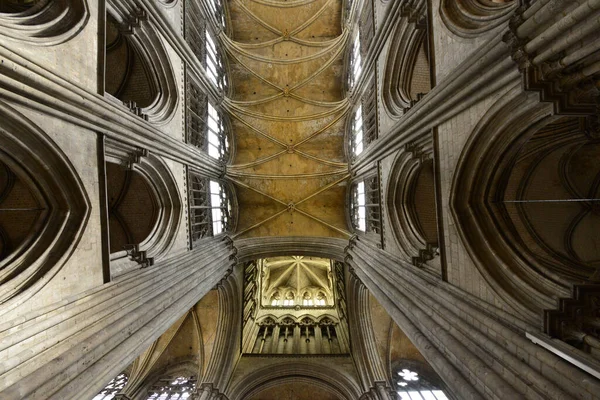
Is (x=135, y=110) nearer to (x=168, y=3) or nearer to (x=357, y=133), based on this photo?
(x=168, y=3)

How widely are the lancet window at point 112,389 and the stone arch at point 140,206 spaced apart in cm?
666

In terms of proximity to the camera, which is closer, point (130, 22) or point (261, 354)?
point (130, 22)

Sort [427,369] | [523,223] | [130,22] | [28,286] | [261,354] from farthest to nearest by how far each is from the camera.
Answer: [261,354]
[427,369]
[130,22]
[523,223]
[28,286]

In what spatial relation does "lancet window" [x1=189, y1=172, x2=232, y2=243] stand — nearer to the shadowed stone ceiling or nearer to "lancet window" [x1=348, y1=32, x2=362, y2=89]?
the shadowed stone ceiling

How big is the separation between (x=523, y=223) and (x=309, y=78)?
13.3m

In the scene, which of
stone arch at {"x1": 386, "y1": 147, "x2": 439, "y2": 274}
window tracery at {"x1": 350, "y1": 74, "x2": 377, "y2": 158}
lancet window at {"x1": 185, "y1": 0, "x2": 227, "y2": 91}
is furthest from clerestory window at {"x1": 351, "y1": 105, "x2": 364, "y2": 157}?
lancet window at {"x1": 185, "y1": 0, "x2": 227, "y2": 91}

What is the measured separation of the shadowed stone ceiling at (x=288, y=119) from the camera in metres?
17.4

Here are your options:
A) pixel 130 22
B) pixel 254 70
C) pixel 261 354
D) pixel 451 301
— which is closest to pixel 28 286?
pixel 130 22

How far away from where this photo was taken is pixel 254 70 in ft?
58.7

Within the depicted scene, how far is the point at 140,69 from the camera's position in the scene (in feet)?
33.7

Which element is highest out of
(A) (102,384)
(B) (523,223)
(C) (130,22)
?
(C) (130,22)

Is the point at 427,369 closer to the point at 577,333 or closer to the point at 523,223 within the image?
the point at 523,223

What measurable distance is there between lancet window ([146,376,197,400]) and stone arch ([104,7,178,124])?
11090 mm

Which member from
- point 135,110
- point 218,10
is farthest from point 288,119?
point 135,110
